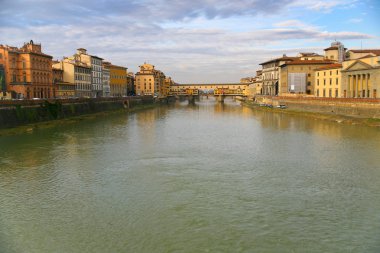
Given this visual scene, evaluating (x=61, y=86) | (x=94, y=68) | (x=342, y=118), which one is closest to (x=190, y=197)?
(x=342, y=118)

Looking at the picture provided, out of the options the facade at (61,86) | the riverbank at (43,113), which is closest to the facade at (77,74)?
the facade at (61,86)

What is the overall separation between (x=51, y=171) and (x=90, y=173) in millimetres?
2521

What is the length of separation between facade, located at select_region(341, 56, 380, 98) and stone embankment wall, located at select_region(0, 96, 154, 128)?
4571cm

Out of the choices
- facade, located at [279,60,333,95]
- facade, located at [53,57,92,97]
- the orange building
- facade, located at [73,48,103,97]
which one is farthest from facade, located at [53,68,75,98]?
facade, located at [279,60,333,95]

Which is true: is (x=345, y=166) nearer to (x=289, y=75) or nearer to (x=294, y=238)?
(x=294, y=238)

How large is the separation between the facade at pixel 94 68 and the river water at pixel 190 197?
6275 cm

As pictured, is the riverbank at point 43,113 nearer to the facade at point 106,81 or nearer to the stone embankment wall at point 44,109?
the stone embankment wall at point 44,109

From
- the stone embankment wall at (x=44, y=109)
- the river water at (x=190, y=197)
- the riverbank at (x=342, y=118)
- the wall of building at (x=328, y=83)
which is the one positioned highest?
the wall of building at (x=328, y=83)

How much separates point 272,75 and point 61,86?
61.1m

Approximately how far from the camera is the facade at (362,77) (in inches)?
2244

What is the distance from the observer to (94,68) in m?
95.4

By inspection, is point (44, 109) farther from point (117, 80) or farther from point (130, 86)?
point (130, 86)

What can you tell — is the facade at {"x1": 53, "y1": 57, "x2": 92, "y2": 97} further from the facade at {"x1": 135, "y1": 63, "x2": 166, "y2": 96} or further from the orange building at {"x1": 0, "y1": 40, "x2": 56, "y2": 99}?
the facade at {"x1": 135, "y1": 63, "x2": 166, "y2": 96}

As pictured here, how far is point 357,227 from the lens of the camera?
14383 mm
